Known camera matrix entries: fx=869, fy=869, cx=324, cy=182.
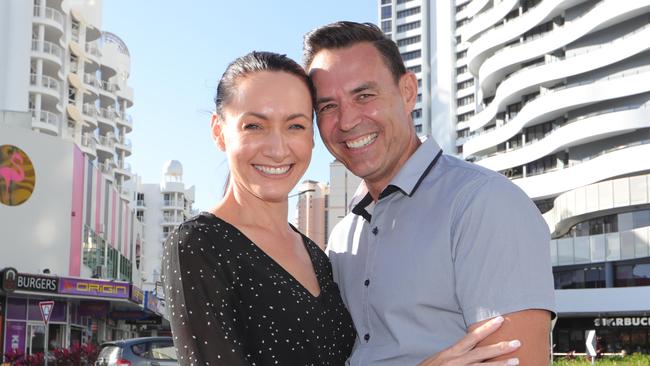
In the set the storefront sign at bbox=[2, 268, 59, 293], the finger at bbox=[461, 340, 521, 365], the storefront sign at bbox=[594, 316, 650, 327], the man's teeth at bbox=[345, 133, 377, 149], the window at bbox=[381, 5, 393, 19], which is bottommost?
the storefront sign at bbox=[594, 316, 650, 327]

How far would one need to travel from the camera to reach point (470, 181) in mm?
2953

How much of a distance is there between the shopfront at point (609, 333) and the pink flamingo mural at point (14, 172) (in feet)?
110

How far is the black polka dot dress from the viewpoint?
2.87 metres

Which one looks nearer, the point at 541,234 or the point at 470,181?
the point at 541,234

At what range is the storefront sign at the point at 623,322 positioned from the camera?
47.9 metres

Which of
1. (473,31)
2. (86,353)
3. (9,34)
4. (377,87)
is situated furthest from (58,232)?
(473,31)

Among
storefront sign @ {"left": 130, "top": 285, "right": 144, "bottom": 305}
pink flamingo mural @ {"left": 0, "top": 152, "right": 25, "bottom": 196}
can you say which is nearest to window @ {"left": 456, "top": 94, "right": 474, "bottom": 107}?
storefront sign @ {"left": 130, "top": 285, "right": 144, "bottom": 305}

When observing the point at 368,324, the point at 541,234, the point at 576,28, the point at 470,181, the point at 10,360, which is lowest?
the point at 10,360

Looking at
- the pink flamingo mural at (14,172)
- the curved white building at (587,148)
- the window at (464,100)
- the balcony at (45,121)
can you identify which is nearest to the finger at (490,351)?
the pink flamingo mural at (14,172)

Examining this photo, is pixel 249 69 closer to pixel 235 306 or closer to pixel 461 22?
pixel 235 306

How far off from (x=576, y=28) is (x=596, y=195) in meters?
11.4

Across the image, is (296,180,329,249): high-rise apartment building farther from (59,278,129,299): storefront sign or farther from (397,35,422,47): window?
(59,278,129,299): storefront sign

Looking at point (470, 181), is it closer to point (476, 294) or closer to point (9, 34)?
point (476, 294)

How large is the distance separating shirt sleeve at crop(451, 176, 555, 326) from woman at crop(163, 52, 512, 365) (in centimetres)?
14
